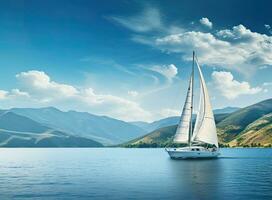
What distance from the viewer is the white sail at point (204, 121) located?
137m

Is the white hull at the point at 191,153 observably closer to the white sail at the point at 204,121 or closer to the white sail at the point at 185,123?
the white sail at the point at 204,121

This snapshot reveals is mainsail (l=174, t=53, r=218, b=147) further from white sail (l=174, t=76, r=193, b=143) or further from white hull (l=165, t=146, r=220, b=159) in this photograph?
white hull (l=165, t=146, r=220, b=159)

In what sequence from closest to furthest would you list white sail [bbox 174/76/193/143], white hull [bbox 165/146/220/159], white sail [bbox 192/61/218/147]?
white hull [bbox 165/146/220/159] → white sail [bbox 192/61/218/147] → white sail [bbox 174/76/193/143]

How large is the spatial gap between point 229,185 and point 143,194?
19.9 m

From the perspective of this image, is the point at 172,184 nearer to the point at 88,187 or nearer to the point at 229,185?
the point at 229,185

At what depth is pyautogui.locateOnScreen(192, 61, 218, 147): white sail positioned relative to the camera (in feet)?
451

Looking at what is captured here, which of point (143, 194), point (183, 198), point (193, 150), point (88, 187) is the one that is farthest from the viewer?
point (193, 150)

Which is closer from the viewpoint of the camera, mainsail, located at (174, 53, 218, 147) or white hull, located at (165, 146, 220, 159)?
white hull, located at (165, 146, 220, 159)

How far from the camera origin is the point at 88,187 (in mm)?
69562

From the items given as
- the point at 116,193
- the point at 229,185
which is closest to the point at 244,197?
the point at 229,185

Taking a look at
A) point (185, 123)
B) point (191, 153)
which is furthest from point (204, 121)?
point (191, 153)

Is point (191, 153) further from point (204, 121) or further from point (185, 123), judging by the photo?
point (204, 121)

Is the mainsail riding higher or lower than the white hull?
higher

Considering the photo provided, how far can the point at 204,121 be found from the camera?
13788cm
